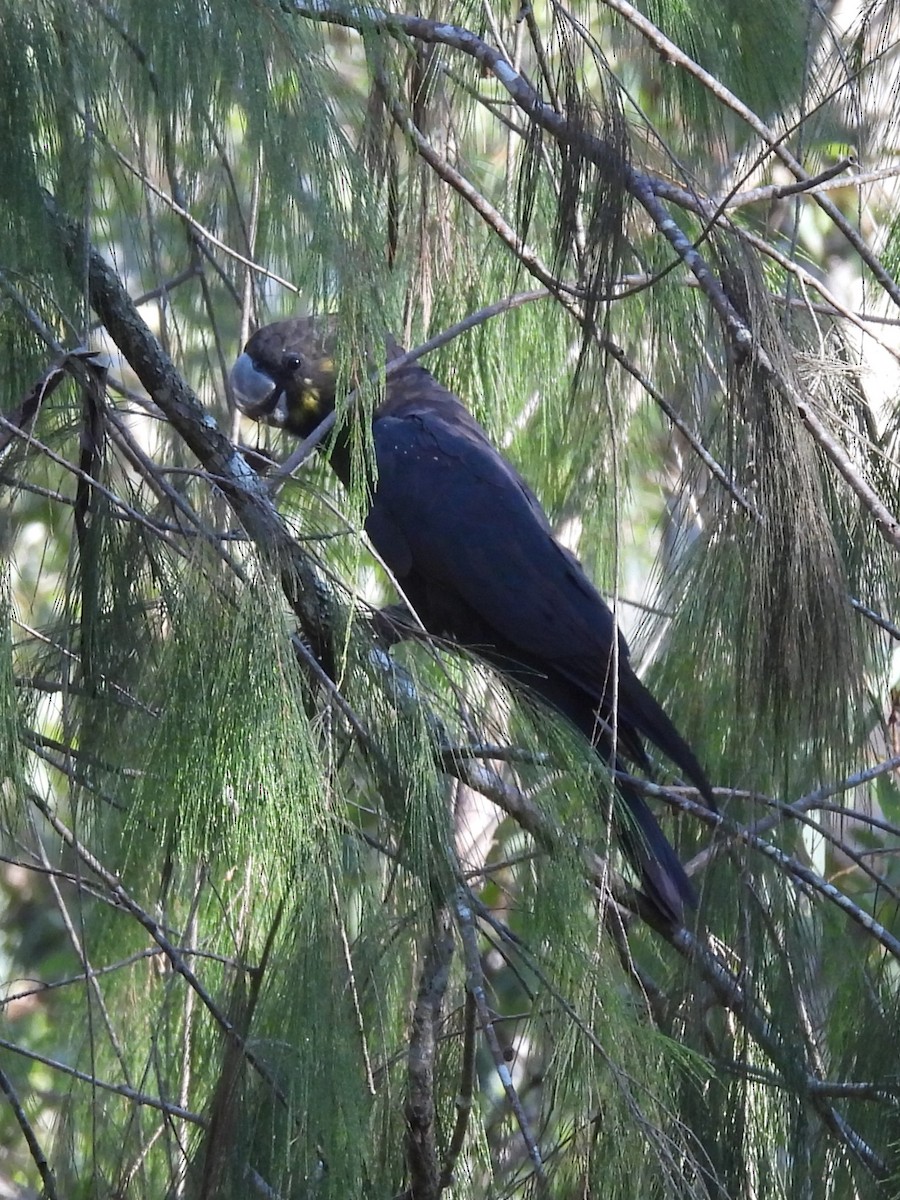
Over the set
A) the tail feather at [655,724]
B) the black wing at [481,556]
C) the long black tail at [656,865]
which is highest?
the black wing at [481,556]

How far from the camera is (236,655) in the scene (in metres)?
0.86

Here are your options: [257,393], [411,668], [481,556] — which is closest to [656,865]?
[411,668]

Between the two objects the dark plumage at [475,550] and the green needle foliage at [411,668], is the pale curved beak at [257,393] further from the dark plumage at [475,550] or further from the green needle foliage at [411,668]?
the green needle foliage at [411,668]

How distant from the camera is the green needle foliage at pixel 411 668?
2.92ft

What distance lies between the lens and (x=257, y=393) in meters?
2.28

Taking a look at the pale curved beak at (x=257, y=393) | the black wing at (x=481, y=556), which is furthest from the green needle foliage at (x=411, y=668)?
the pale curved beak at (x=257, y=393)

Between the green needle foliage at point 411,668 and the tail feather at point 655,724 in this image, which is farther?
the tail feather at point 655,724

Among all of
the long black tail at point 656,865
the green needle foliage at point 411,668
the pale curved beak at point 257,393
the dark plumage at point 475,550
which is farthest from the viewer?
the pale curved beak at point 257,393

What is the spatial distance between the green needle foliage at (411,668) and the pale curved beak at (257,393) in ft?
2.52

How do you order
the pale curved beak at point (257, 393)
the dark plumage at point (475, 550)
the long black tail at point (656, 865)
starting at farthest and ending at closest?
the pale curved beak at point (257, 393) < the dark plumage at point (475, 550) < the long black tail at point (656, 865)

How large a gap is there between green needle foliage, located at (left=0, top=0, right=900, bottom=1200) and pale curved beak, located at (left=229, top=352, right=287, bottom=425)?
767 millimetres

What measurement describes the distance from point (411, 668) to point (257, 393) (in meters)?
1.24

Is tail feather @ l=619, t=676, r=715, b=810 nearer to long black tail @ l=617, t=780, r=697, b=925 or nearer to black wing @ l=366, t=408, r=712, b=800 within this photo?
long black tail @ l=617, t=780, r=697, b=925

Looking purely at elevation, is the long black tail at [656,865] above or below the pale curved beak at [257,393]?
below
